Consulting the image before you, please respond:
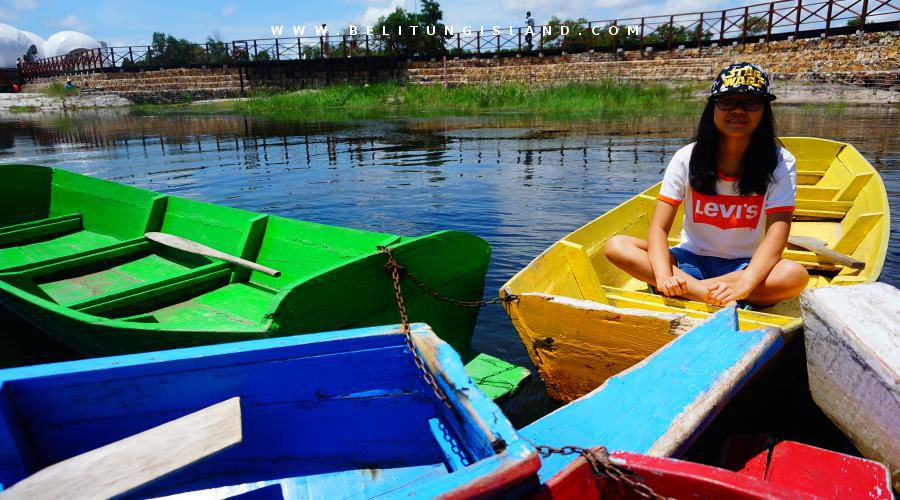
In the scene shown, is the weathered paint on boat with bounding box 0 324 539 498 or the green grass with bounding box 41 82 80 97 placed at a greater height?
the green grass with bounding box 41 82 80 97

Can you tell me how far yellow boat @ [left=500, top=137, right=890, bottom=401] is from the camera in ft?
9.18

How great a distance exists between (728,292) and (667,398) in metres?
1.05

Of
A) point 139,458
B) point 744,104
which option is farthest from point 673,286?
point 139,458

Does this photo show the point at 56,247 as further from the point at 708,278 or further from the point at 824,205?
the point at 824,205

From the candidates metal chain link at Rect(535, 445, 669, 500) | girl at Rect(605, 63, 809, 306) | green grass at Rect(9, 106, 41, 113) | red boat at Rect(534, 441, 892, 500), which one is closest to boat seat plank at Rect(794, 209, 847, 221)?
girl at Rect(605, 63, 809, 306)

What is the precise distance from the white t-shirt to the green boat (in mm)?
1275

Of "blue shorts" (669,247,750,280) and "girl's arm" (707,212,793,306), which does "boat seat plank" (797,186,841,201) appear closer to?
"blue shorts" (669,247,750,280)

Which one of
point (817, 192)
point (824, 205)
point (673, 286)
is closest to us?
point (673, 286)

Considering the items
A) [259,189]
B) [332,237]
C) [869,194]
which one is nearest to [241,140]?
[259,189]

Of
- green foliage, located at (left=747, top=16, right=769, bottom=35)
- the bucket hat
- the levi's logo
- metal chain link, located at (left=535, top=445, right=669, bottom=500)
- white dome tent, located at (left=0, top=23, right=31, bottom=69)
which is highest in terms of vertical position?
white dome tent, located at (left=0, top=23, right=31, bottom=69)

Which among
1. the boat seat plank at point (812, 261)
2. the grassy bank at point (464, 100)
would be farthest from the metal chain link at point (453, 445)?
the grassy bank at point (464, 100)

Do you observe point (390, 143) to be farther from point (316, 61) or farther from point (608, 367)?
point (316, 61)

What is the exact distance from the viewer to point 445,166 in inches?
475

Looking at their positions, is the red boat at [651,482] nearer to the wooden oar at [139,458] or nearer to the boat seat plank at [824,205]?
the wooden oar at [139,458]
